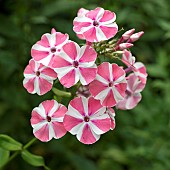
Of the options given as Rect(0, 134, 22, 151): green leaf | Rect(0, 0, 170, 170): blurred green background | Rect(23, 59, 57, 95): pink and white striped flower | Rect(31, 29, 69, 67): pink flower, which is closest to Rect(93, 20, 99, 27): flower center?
Rect(31, 29, 69, 67): pink flower

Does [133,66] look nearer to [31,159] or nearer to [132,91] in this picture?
[132,91]

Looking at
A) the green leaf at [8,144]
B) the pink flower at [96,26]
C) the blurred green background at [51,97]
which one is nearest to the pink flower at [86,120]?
the pink flower at [96,26]

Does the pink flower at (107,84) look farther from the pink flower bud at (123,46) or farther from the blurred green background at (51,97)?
the blurred green background at (51,97)

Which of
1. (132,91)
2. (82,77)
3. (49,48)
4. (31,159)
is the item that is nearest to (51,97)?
(31,159)

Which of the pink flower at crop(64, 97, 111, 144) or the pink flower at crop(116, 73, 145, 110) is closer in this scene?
the pink flower at crop(64, 97, 111, 144)

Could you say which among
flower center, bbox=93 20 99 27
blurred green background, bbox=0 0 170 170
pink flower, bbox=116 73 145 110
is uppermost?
flower center, bbox=93 20 99 27

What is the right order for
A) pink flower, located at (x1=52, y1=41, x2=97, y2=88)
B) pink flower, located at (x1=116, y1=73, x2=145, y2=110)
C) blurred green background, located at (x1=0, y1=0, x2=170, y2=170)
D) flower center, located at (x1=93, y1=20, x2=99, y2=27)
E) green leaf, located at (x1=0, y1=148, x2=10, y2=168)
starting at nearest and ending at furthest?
pink flower, located at (x1=52, y1=41, x2=97, y2=88), flower center, located at (x1=93, y1=20, x2=99, y2=27), pink flower, located at (x1=116, y1=73, x2=145, y2=110), green leaf, located at (x1=0, y1=148, x2=10, y2=168), blurred green background, located at (x1=0, y1=0, x2=170, y2=170)

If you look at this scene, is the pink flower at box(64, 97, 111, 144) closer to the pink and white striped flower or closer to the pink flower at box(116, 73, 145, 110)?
the pink and white striped flower
